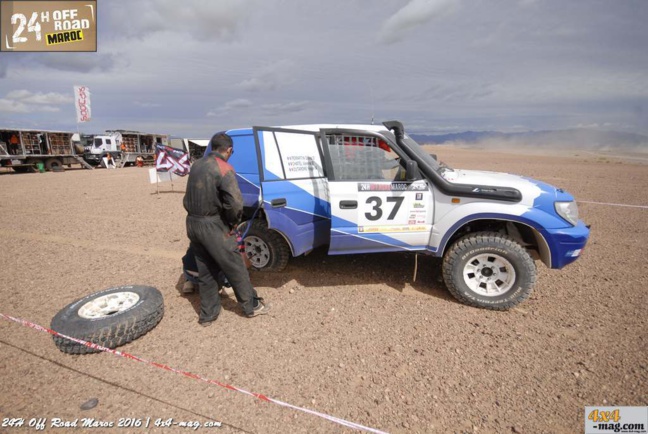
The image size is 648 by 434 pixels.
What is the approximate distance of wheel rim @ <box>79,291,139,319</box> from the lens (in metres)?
3.09

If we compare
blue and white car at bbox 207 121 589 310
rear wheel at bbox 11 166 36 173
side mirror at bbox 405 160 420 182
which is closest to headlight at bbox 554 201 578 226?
blue and white car at bbox 207 121 589 310

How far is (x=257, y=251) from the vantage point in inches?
176

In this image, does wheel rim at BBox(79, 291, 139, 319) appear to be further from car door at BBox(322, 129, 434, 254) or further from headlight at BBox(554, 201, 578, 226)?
headlight at BBox(554, 201, 578, 226)

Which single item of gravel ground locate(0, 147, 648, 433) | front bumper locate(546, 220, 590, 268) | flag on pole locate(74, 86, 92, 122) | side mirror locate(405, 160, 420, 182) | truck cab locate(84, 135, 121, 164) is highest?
flag on pole locate(74, 86, 92, 122)

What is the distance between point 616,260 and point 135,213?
10.5 metres

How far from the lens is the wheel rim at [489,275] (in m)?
3.48

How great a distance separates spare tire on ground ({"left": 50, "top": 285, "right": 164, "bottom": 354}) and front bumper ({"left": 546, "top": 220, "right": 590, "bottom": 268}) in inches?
166

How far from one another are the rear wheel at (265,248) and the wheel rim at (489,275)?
93.2 inches

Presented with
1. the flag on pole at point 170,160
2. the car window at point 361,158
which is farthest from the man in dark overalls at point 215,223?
the flag on pole at point 170,160

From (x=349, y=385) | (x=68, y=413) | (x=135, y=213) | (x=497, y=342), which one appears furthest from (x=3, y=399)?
(x=135, y=213)

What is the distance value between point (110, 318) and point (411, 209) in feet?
10.7

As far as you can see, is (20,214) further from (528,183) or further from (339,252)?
(528,183)

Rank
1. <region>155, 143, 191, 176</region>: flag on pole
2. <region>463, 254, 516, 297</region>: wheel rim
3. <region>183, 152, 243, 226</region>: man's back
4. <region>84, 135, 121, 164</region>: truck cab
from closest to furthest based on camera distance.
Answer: <region>183, 152, 243, 226</region>: man's back, <region>463, 254, 516, 297</region>: wheel rim, <region>155, 143, 191, 176</region>: flag on pole, <region>84, 135, 121, 164</region>: truck cab

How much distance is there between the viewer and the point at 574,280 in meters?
4.18
